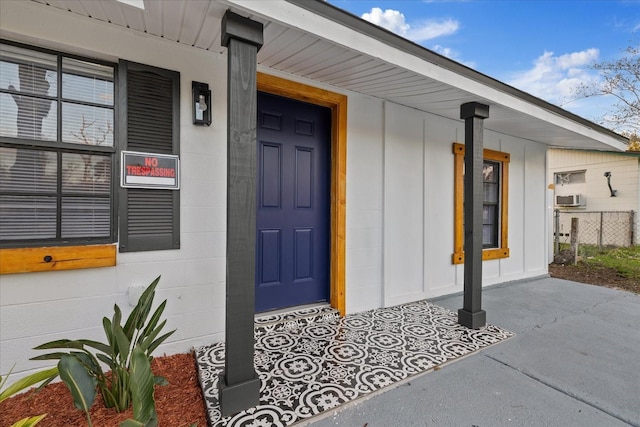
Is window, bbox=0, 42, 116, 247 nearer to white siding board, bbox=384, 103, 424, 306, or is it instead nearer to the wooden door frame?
the wooden door frame

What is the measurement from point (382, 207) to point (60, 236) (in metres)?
2.66

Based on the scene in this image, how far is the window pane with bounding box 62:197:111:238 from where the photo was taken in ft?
6.03

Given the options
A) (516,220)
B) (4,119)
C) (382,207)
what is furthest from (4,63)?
(516,220)

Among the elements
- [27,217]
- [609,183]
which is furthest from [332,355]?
[609,183]

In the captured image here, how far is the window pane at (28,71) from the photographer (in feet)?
5.52

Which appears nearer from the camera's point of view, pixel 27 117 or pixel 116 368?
pixel 116 368

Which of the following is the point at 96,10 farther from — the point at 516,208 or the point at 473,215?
the point at 516,208

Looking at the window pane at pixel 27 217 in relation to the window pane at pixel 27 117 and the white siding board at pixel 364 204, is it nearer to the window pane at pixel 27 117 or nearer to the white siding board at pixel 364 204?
the window pane at pixel 27 117

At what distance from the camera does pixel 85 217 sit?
1.89 m

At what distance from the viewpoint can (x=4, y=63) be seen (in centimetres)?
168

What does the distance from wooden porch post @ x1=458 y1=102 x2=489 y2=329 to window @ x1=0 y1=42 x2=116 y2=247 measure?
291 cm

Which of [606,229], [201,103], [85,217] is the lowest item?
[606,229]

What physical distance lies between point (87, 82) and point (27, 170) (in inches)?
25.9

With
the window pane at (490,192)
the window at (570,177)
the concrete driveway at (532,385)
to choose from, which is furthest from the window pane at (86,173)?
the window at (570,177)
